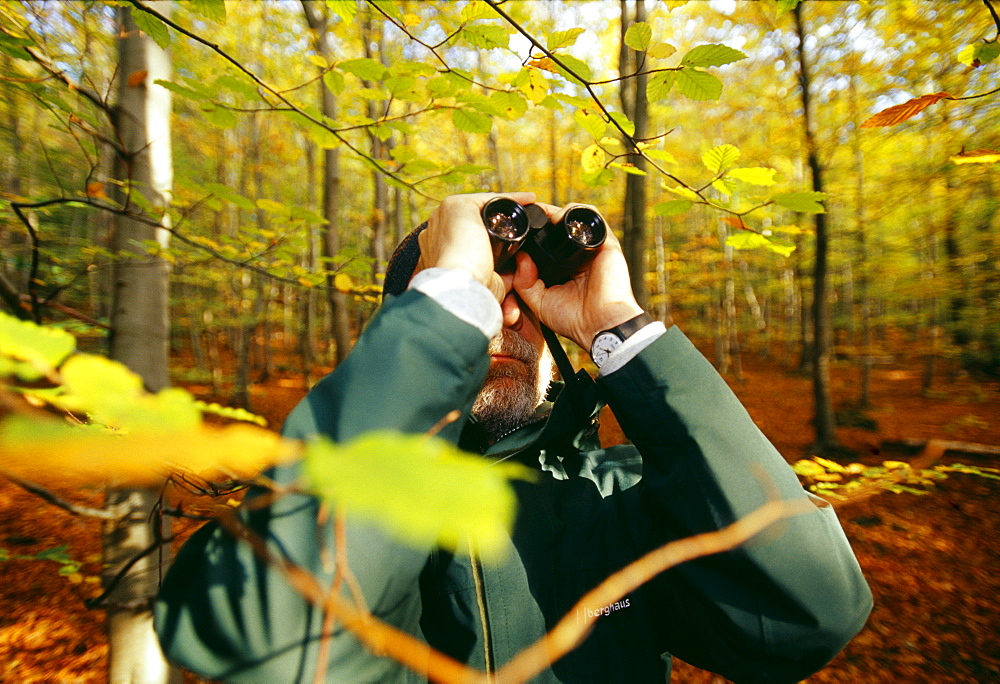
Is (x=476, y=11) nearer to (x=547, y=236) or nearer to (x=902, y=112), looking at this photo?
(x=547, y=236)

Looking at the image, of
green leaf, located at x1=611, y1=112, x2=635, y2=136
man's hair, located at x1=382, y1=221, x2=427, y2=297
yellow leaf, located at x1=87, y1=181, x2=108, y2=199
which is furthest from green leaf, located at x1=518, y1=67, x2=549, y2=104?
yellow leaf, located at x1=87, y1=181, x2=108, y2=199

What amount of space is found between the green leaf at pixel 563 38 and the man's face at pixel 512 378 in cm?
79

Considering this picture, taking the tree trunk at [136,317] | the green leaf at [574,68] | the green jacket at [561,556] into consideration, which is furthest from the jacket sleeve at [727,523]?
the tree trunk at [136,317]

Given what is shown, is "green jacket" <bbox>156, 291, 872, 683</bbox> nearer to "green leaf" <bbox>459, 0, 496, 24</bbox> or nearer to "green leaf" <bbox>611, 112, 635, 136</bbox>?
"green leaf" <bbox>611, 112, 635, 136</bbox>

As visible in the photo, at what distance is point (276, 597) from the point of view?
691 millimetres

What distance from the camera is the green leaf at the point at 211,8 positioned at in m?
0.93

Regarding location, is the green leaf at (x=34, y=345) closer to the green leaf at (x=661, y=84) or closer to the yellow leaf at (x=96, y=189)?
the green leaf at (x=661, y=84)

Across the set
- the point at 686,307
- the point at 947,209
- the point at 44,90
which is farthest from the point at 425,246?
the point at 686,307

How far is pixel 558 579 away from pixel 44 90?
212 cm

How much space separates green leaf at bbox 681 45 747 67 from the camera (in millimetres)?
848

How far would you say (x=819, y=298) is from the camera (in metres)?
5.07

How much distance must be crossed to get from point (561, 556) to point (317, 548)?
745mm

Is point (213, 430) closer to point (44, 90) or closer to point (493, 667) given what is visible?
point (493, 667)

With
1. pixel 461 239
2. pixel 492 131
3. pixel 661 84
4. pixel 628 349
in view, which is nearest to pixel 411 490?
pixel 461 239
